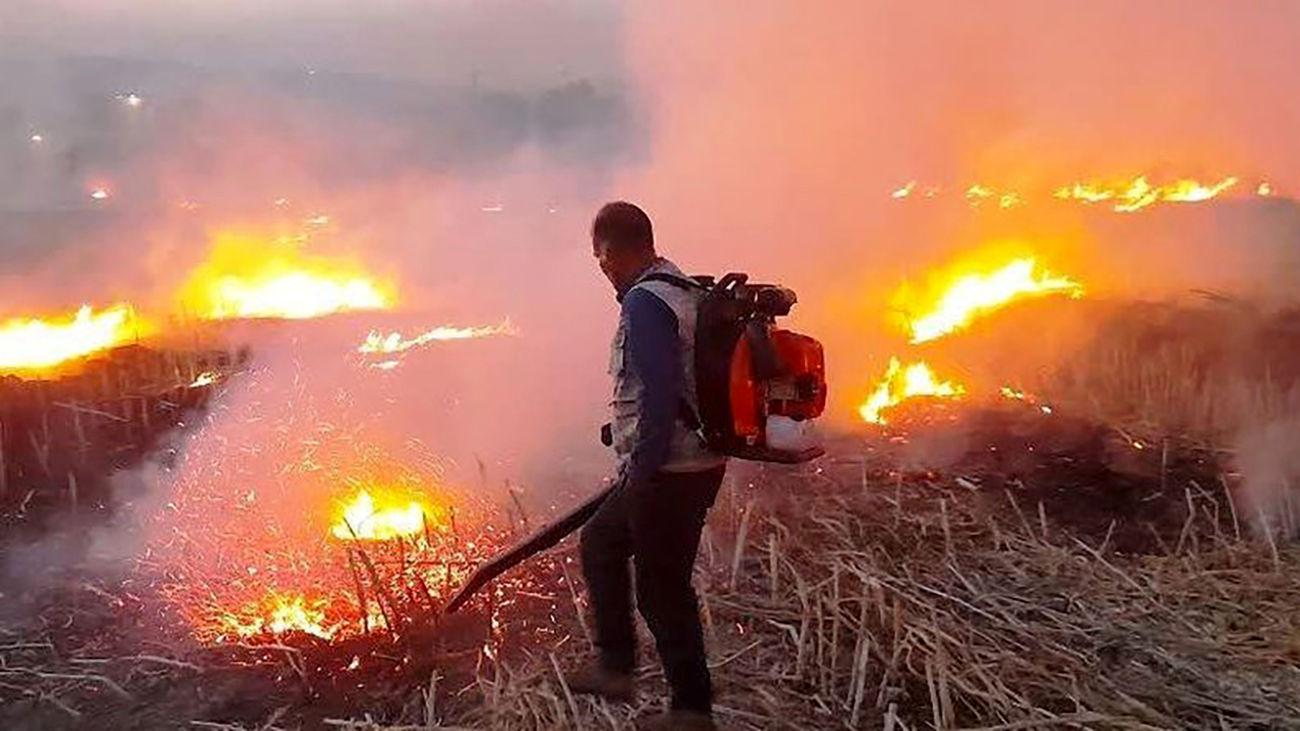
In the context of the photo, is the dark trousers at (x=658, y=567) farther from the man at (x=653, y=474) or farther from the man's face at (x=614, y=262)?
the man's face at (x=614, y=262)

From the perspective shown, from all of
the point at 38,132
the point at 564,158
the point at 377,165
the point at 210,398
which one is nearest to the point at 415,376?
the point at 210,398

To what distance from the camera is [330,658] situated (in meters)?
5.01

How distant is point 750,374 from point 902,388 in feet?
20.1

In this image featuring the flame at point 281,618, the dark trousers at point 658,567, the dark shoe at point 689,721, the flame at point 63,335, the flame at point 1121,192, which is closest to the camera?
the dark trousers at point 658,567

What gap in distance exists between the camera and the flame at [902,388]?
9.23m

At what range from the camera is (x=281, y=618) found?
5430 mm

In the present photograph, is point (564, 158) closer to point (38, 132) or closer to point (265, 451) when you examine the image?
point (265, 451)

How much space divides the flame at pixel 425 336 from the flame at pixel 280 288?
216 cm

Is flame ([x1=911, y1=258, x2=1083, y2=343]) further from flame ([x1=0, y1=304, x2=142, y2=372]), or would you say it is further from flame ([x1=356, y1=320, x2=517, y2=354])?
flame ([x1=0, y1=304, x2=142, y2=372])

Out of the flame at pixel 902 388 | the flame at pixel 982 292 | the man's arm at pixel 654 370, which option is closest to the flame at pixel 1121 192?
the flame at pixel 982 292

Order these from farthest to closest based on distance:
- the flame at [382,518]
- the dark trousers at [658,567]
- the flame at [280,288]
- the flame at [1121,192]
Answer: the flame at [1121,192], the flame at [280,288], the flame at [382,518], the dark trousers at [658,567]

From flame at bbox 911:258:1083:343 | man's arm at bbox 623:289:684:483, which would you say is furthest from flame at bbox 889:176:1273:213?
man's arm at bbox 623:289:684:483

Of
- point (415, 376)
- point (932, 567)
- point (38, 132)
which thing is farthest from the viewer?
point (38, 132)

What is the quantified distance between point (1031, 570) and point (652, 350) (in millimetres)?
3257
